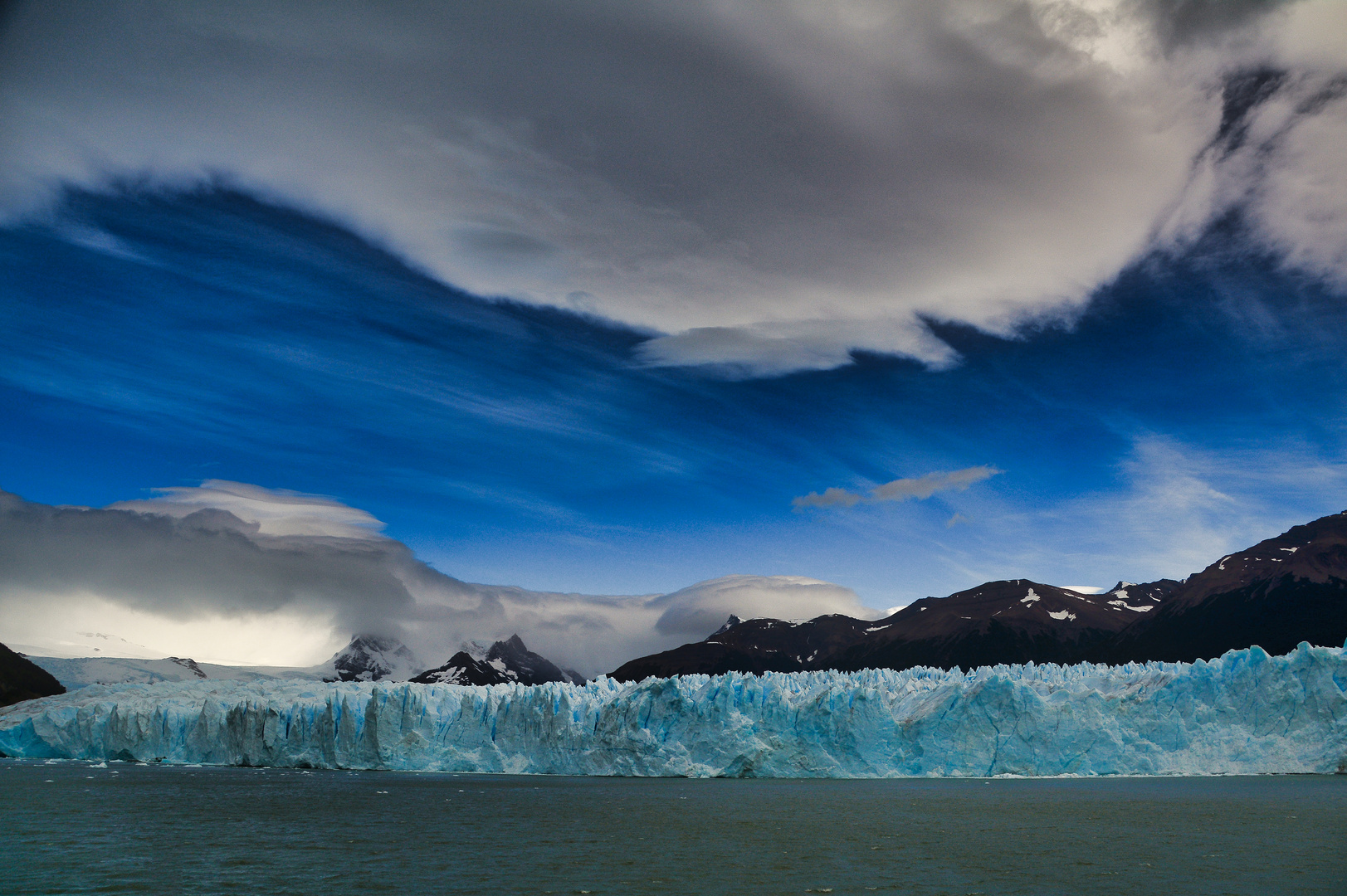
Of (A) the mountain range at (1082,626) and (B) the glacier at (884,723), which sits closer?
(B) the glacier at (884,723)

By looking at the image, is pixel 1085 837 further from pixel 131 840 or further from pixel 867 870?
pixel 131 840

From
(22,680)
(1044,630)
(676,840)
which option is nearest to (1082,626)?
(1044,630)

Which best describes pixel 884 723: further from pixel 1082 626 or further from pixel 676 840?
pixel 1082 626

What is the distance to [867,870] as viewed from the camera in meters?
18.6

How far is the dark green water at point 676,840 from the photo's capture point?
675 inches

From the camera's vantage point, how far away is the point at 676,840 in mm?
23938

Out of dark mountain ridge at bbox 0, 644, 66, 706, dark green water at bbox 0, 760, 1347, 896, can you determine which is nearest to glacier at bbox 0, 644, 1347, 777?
dark green water at bbox 0, 760, 1347, 896

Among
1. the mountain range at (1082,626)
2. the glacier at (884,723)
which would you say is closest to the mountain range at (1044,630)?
the mountain range at (1082,626)

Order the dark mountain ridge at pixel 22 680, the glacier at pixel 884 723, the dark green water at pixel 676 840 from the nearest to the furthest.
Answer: the dark green water at pixel 676 840, the glacier at pixel 884 723, the dark mountain ridge at pixel 22 680

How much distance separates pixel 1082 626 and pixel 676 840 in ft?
499

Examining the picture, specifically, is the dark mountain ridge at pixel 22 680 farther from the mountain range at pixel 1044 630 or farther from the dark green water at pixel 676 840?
the dark green water at pixel 676 840

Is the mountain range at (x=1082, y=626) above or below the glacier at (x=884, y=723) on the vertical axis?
above

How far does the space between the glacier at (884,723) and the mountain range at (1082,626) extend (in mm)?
56117

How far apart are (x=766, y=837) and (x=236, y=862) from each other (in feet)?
42.3
